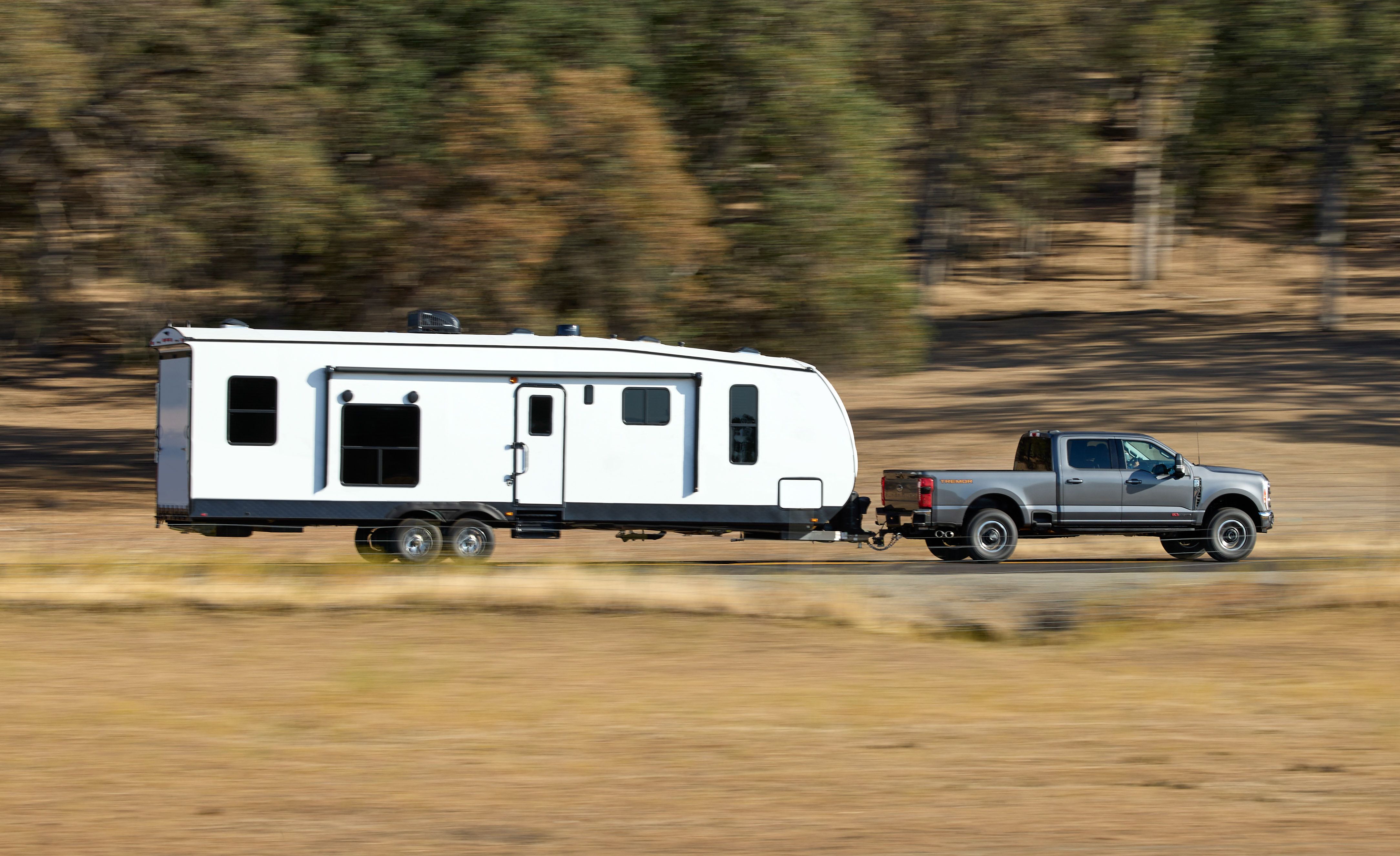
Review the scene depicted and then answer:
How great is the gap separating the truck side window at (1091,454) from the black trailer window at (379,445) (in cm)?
808

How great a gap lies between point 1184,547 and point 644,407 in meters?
7.41

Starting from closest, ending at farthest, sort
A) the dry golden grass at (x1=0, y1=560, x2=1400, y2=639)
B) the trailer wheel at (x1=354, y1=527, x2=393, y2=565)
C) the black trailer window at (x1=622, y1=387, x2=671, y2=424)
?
the dry golden grass at (x1=0, y1=560, x2=1400, y2=639)
the trailer wheel at (x1=354, y1=527, x2=393, y2=565)
the black trailer window at (x1=622, y1=387, x2=671, y2=424)

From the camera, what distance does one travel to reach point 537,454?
56.1 ft

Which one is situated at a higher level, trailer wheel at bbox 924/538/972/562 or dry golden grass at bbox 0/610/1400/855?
trailer wheel at bbox 924/538/972/562

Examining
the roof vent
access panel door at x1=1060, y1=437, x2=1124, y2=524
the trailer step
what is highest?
the roof vent

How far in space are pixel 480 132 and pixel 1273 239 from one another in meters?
41.7

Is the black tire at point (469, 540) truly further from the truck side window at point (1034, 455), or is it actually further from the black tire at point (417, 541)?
the truck side window at point (1034, 455)

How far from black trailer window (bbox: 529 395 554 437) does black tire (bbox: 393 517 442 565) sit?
1.60 m

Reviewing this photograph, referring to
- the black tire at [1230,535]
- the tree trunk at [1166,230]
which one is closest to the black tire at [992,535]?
the black tire at [1230,535]

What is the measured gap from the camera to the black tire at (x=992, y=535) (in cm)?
1802

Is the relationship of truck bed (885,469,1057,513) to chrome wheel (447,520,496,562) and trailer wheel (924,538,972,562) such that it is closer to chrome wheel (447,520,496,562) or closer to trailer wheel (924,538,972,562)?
trailer wheel (924,538,972,562)

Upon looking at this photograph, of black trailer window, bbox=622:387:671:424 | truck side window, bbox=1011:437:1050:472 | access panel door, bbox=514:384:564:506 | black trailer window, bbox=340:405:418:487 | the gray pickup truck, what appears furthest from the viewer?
truck side window, bbox=1011:437:1050:472

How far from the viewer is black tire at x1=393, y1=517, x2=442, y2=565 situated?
16.8 meters

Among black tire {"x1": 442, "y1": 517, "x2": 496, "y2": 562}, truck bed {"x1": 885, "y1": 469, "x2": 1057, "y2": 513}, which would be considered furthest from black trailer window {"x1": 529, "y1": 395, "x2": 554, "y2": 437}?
truck bed {"x1": 885, "y1": 469, "x2": 1057, "y2": 513}
